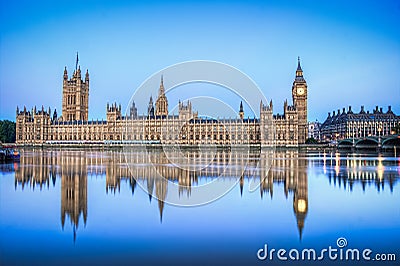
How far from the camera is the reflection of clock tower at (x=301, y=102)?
10738cm

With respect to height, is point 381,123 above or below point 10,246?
above

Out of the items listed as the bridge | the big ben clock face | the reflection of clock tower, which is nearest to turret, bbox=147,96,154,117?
the reflection of clock tower

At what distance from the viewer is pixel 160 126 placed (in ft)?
349

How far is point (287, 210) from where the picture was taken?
12227 mm

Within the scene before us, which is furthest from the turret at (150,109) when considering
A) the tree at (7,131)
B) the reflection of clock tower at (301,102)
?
the tree at (7,131)

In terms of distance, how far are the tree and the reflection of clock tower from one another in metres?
86.7

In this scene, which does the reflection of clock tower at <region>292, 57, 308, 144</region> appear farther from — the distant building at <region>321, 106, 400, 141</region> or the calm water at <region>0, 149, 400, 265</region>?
the calm water at <region>0, 149, 400, 265</region>

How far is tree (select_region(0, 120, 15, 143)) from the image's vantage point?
113 meters

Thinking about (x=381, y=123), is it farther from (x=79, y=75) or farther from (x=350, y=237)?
(x=350, y=237)

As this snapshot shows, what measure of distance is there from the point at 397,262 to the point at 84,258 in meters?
6.31

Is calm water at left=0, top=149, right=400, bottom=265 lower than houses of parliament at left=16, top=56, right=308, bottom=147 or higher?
lower

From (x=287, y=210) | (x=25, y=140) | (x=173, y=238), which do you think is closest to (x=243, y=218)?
(x=287, y=210)

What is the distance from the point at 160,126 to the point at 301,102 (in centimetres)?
4164

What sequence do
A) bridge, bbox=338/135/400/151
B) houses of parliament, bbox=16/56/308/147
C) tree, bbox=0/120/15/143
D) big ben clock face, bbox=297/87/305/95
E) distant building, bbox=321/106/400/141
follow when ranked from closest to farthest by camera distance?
bridge, bbox=338/135/400/151 < houses of parliament, bbox=16/56/308/147 < big ben clock face, bbox=297/87/305/95 < tree, bbox=0/120/15/143 < distant building, bbox=321/106/400/141
